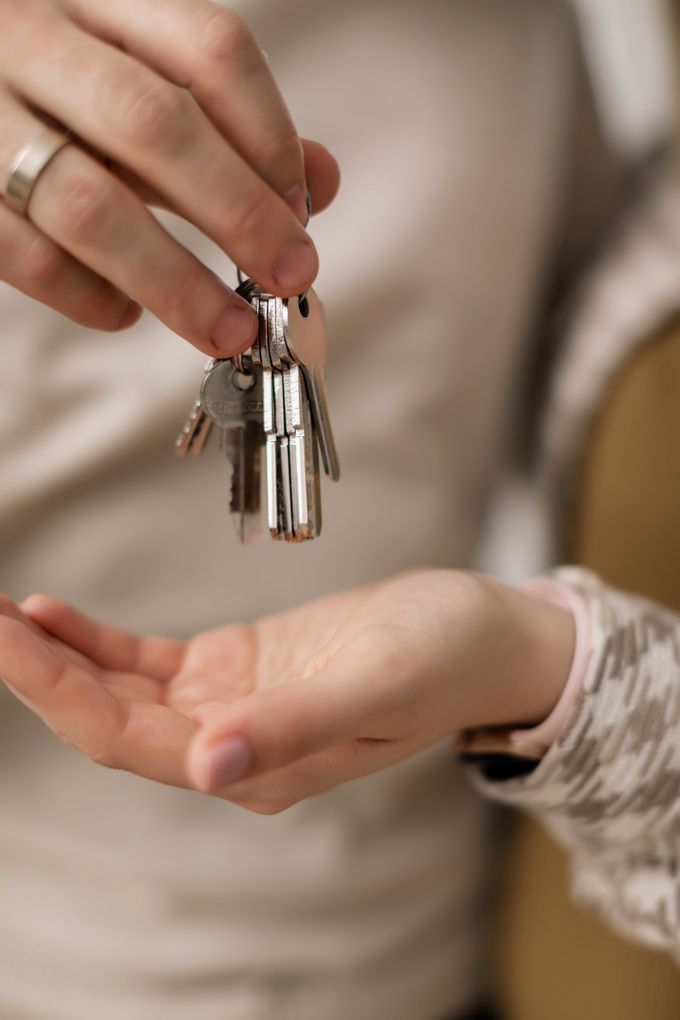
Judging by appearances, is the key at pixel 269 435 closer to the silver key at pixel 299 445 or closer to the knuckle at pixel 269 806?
the silver key at pixel 299 445

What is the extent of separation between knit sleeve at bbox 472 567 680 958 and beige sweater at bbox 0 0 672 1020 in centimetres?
24

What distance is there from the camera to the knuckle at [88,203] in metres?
0.36

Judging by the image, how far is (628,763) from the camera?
0.48 metres

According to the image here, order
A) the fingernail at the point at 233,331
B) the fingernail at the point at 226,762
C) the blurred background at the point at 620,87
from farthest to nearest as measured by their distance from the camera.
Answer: the blurred background at the point at 620,87 < the fingernail at the point at 233,331 < the fingernail at the point at 226,762

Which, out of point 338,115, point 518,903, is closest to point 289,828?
point 518,903

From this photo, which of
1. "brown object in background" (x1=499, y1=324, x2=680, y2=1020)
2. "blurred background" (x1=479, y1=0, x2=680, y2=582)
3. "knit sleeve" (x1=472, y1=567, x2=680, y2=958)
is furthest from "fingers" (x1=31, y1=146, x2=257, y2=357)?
"blurred background" (x1=479, y1=0, x2=680, y2=582)

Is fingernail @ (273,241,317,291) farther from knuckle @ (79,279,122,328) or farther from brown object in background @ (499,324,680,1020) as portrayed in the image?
brown object in background @ (499,324,680,1020)

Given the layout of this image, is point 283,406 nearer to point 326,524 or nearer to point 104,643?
point 104,643

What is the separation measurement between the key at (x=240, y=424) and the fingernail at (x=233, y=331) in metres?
0.03

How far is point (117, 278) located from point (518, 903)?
63 cm

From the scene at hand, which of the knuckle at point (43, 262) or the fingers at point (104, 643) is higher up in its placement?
the knuckle at point (43, 262)

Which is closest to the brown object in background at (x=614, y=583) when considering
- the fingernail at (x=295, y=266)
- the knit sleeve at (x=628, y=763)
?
the knit sleeve at (x=628, y=763)

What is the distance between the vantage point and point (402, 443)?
0.76 m

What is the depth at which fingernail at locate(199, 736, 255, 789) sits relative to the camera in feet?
0.95
